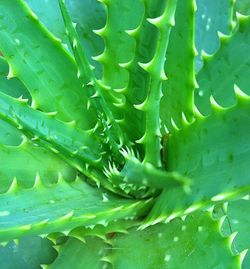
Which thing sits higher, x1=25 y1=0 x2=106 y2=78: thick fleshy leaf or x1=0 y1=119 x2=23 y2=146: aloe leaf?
x1=25 y1=0 x2=106 y2=78: thick fleshy leaf

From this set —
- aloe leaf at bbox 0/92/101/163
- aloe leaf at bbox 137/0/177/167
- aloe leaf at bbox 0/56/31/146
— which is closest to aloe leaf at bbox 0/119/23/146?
aloe leaf at bbox 0/56/31/146

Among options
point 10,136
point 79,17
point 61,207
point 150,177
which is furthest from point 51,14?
point 150,177

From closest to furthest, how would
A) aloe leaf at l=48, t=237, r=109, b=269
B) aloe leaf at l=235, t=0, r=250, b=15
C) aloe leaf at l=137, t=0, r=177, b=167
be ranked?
aloe leaf at l=137, t=0, r=177, b=167
aloe leaf at l=48, t=237, r=109, b=269
aloe leaf at l=235, t=0, r=250, b=15

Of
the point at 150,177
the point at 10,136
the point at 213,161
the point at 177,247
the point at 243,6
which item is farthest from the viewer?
the point at 243,6

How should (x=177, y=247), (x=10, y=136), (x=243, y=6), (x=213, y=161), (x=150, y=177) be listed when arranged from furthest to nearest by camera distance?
(x=243, y=6)
(x=10, y=136)
(x=177, y=247)
(x=213, y=161)
(x=150, y=177)

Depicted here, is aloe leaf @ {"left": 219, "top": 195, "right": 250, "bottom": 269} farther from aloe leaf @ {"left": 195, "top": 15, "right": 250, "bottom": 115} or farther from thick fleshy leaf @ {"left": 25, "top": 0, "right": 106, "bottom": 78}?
thick fleshy leaf @ {"left": 25, "top": 0, "right": 106, "bottom": 78}

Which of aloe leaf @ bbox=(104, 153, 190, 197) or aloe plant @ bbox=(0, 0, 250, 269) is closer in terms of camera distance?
aloe leaf @ bbox=(104, 153, 190, 197)

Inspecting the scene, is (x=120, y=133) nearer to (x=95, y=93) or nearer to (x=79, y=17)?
(x=95, y=93)

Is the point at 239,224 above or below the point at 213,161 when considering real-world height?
below

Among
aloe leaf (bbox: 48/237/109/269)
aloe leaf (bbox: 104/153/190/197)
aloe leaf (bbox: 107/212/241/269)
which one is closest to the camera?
aloe leaf (bbox: 104/153/190/197)
